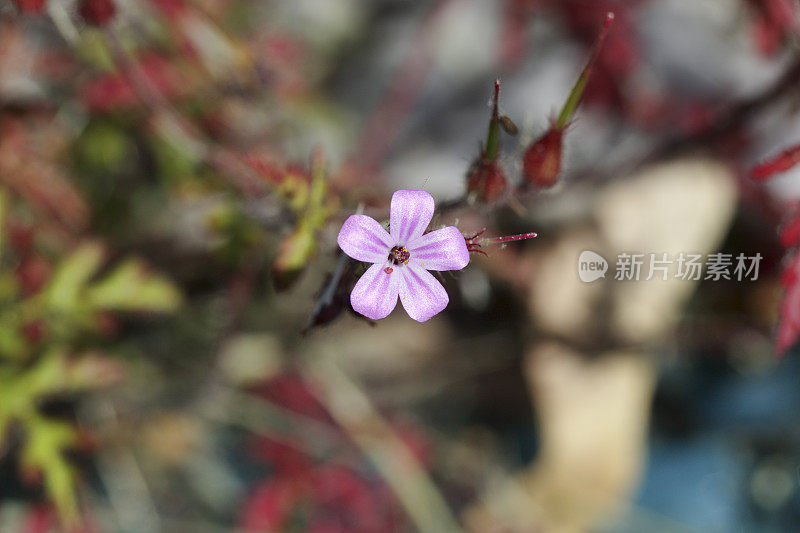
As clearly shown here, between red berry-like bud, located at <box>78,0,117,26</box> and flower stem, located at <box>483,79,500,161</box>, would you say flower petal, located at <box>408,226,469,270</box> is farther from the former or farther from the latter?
red berry-like bud, located at <box>78,0,117,26</box>

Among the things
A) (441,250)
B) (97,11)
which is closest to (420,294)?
(441,250)

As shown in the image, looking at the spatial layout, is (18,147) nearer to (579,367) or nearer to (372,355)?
(372,355)

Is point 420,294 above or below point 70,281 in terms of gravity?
below

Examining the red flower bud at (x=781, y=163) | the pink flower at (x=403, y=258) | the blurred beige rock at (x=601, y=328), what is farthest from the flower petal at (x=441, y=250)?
the blurred beige rock at (x=601, y=328)

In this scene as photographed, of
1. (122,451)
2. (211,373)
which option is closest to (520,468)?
(211,373)

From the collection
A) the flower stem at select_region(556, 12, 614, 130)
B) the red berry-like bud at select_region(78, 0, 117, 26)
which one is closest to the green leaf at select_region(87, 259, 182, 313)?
the red berry-like bud at select_region(78, 0, 117, 26)

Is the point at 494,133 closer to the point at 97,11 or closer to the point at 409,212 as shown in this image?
the point at 409,212
